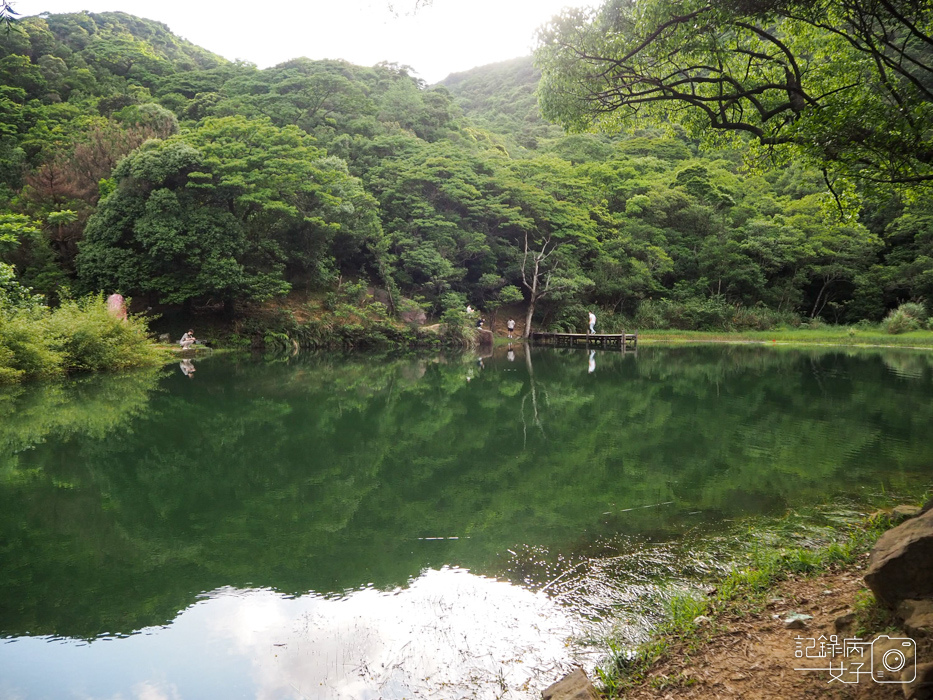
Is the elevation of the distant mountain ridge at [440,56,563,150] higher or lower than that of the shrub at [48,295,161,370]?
higher

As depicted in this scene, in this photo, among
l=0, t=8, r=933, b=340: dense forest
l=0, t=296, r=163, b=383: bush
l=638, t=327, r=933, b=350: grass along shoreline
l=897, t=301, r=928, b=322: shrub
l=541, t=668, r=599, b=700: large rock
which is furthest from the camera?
l=897, t=301, r=928, b=322: shrub

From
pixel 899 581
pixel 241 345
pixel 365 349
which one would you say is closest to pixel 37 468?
pixel 899 581

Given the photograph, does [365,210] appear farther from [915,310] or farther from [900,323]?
[915,310]

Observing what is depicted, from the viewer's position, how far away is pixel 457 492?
5613mm

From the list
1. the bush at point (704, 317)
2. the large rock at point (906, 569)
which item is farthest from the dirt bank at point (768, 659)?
the bush at point (704, 317)

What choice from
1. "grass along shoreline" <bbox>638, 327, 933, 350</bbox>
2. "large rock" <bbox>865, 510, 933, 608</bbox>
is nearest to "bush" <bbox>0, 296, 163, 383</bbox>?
"large rock" <bbox>865, 510, 933, 608</bbox>

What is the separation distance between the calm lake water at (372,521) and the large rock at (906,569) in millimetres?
1213

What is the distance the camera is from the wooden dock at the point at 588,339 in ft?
85.5

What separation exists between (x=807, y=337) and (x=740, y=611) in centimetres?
2933

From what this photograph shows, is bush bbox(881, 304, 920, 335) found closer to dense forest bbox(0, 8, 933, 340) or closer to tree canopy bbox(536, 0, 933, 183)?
dense forest bbox(0, 8, 933, 340)

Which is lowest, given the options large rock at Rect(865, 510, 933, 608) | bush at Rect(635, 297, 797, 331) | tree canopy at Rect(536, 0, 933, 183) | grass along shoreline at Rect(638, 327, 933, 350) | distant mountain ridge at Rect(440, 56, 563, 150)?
grass along shoreline at Rect(638, 327, 933, 350)

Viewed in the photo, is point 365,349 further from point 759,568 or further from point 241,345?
point 759,568

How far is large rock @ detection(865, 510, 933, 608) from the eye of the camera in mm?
2168

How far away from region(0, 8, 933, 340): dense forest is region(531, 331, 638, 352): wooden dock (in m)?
1.32
